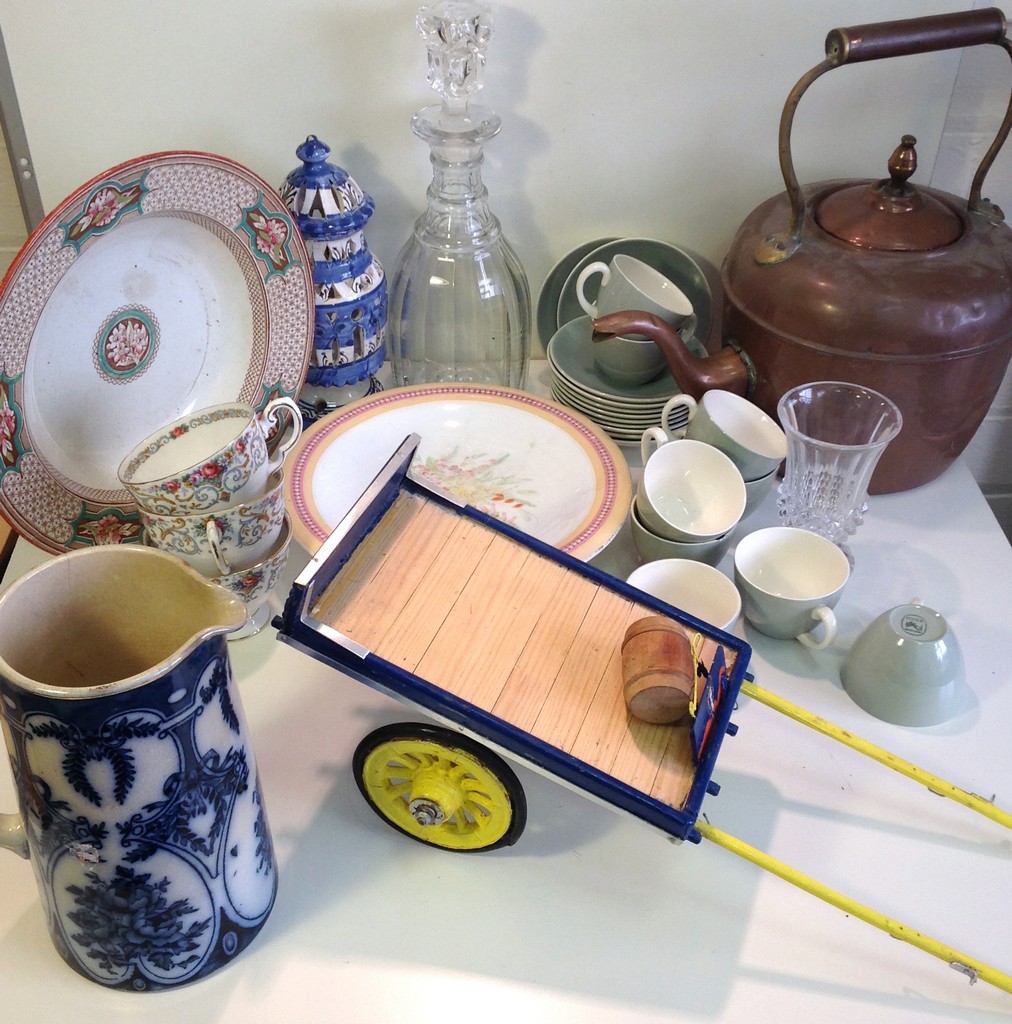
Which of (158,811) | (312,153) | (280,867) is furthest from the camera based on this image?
(312,153)

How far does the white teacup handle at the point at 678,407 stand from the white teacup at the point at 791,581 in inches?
4.8

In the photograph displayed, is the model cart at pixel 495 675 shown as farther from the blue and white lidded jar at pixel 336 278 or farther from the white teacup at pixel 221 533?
the blue and white lidded jar at pixel 336 278

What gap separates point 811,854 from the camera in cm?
64

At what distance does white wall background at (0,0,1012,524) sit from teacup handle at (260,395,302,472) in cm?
25

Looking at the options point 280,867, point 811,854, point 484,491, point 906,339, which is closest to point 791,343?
point 906,339

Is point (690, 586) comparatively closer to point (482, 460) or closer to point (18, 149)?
point (482, 460)

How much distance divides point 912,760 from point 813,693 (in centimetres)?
8

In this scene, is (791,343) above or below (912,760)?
above

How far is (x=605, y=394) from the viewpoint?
0.94 m

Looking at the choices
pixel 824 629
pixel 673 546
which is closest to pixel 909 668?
pixel 824 629

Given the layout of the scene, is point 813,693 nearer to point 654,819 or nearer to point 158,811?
point 654,819

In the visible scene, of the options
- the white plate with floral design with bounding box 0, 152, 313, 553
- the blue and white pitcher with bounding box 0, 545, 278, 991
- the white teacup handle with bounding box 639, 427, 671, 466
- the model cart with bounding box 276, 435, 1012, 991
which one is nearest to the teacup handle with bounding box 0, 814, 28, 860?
the blue and white pitcher with bounding box 0, 545, 278, 991

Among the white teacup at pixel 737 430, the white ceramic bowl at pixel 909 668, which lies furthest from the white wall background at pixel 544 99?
the white ceramic bowl at pixel 909 668

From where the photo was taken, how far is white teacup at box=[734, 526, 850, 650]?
746mm
